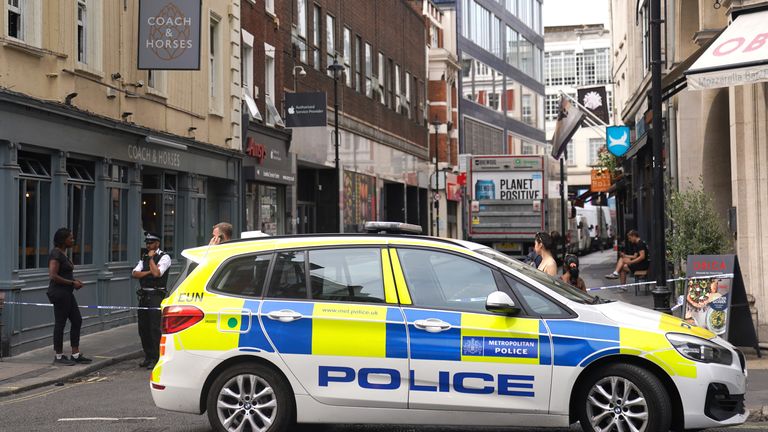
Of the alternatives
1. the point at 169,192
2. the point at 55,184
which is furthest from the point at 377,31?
the point at 55,184

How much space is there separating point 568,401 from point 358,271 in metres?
1.82

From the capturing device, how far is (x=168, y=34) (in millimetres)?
18047

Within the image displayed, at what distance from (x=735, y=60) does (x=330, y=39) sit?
2332cm

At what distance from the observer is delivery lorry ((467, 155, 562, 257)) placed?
34.2m

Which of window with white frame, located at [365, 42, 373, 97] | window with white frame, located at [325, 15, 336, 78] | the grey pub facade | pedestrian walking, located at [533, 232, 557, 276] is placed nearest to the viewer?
pedestrian walking, located at [533, 232, 557, 276]

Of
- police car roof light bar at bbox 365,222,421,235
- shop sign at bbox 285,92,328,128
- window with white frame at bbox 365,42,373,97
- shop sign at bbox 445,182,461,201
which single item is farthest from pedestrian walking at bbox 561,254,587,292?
shop sign at bbox 445,182,461,201

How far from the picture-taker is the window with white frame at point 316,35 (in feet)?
110

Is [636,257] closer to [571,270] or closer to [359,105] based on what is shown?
[571,270]

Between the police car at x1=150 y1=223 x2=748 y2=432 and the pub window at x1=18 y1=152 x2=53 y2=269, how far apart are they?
793 cm

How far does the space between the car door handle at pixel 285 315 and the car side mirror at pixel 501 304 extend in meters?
1.42

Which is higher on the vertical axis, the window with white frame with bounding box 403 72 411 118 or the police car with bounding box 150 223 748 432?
the window with white frame with bounding box 403 72 411 118

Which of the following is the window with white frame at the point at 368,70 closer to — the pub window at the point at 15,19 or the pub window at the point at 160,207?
the pub window at the point at 160,207

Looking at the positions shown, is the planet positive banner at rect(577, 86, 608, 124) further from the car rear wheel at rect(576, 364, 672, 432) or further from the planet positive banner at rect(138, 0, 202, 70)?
the car rear wheel at rect(576, 364, 672, 432)

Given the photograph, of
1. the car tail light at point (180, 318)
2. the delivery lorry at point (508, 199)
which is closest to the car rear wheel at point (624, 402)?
the car tail light at point (180, 318)
